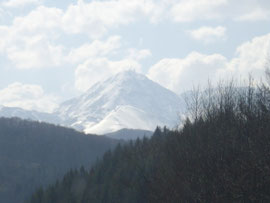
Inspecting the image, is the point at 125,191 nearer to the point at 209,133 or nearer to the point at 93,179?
the point at 93,179

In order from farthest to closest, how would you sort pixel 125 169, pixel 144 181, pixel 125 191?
pixel 125 169 < pixel 125 191 < pixel 144 181

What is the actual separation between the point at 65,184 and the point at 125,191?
114ft

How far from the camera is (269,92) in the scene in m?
37.3

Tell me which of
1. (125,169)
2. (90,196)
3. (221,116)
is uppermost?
(221,116)

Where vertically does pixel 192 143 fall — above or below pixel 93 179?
above

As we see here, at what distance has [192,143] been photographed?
A: 37.4 m

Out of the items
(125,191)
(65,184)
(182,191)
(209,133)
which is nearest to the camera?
(182,191)

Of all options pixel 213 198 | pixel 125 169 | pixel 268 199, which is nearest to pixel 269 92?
pixel 213 198

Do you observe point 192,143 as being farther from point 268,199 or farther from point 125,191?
point 125,191

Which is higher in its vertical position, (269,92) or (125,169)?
(269,92)

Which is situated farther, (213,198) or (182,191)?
(182,191)

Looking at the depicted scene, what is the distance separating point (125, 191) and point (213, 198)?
43.4 m

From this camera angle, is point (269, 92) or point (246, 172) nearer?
point (246, 172)

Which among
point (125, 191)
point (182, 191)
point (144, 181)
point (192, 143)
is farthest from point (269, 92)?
point (125, 191)
